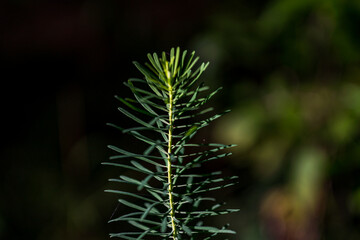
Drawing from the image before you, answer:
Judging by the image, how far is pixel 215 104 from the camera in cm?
161

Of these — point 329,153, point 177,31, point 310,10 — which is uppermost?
point 177,31

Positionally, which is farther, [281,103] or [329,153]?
[281,103]

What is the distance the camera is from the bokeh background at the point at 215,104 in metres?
1.32

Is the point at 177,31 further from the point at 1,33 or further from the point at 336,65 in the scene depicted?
the point at 336,65

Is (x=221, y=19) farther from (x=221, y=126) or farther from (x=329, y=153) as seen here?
(x=329, y=153)

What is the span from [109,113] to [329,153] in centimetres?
101

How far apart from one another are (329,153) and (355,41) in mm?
300

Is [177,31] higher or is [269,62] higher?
[177,31]

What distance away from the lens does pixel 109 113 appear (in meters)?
2.05

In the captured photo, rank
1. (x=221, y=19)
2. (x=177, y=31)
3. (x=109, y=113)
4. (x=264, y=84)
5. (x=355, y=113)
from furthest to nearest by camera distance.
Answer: (x=177, y=31) → (x=109, y=113) → (x=221, y=19) → (x=264, y=84) → (x=355, y=113)

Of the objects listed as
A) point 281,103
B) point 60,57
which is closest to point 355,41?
point 281,103

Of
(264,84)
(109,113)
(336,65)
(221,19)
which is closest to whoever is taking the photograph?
(336,65)

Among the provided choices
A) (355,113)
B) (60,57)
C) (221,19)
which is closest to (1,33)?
(60,57)

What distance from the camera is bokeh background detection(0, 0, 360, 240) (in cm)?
132
